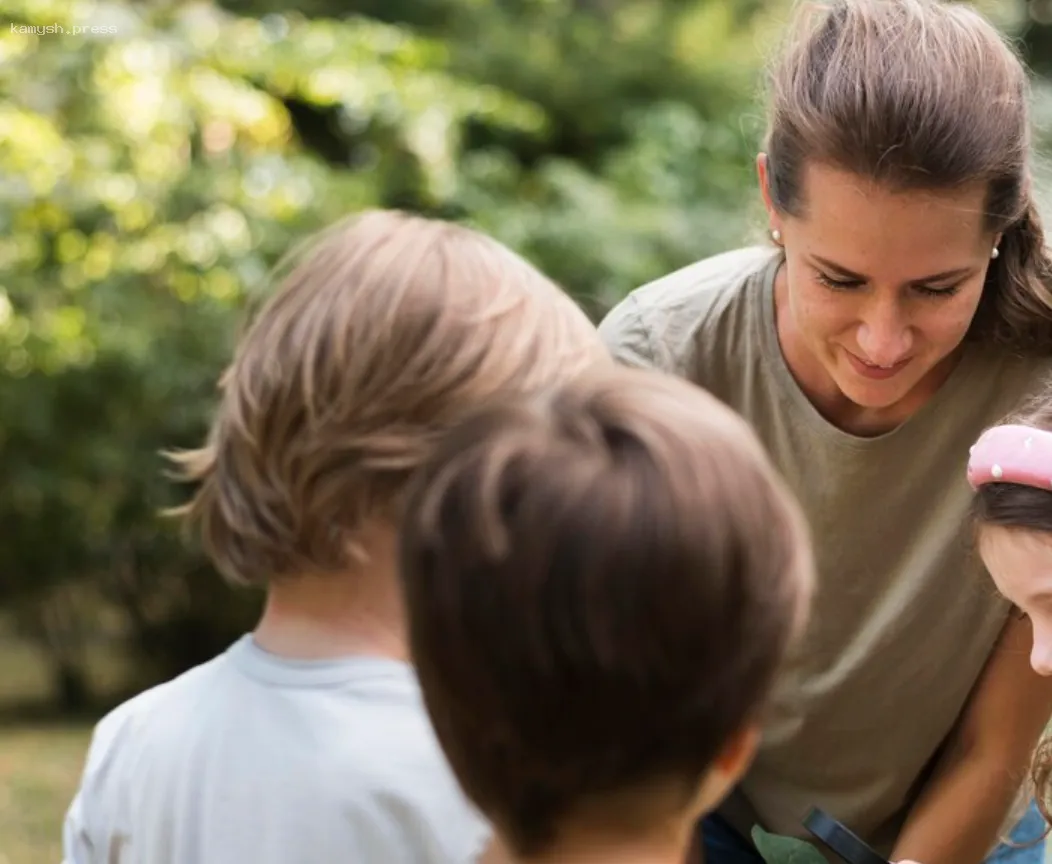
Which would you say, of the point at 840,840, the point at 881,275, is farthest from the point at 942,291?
the point at 840,840

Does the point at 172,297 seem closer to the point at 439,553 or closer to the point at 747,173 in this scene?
the point at 747,173

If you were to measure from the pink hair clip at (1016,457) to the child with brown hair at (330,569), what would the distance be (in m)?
0.67

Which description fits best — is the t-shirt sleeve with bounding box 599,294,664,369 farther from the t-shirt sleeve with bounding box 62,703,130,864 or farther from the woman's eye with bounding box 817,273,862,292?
the t-shirt sleeve with bounding box 62,703,130,864

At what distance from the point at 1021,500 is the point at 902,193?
1.35 ft

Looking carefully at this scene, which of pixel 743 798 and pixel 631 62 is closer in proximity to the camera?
pixel 743 798

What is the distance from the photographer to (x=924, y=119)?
2.08 meters

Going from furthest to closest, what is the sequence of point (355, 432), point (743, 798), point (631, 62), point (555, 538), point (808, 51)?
point (631, 62)
point (743, 798)
point (808, 51)
point (355, 432)
point (555, 538)

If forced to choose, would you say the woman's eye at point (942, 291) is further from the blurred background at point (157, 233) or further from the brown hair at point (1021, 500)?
the blurred background at point (157, 233)

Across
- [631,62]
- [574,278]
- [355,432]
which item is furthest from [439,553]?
[631,62]

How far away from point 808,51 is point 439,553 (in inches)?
46.5

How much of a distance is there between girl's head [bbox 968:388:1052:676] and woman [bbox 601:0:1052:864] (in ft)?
0.54

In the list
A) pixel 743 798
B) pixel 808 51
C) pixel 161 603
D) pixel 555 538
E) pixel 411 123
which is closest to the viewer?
pixel 555 538

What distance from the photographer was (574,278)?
664 centimetres

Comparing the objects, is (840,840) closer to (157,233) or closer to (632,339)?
(632,339)
